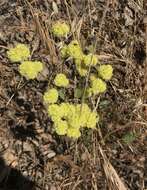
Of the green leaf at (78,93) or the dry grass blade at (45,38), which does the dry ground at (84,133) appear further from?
the green leaf at (78,93)

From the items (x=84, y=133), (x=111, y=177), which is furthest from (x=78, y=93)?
(x=111, y=177)

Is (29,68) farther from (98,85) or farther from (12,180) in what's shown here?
(12,180)

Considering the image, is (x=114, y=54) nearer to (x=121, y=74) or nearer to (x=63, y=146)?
(x=121, y=74)

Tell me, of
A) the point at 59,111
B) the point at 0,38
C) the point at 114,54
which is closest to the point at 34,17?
the point at 0,38

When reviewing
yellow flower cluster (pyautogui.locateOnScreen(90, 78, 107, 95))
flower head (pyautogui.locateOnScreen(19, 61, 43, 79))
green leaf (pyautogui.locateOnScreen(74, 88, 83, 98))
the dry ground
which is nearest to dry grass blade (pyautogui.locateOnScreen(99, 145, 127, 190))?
the dry ground

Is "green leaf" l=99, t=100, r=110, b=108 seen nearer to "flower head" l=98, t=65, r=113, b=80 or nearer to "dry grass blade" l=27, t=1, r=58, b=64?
"dry grass blade" l=27, t=1, r=58, b=64

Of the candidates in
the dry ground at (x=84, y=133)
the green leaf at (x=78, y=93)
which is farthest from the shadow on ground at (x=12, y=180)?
the green leaf at (x=78, y=93)

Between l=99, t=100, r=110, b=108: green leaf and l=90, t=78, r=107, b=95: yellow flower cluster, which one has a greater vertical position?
l=90, t=78, r=107, b=95: yellow flower cluster
